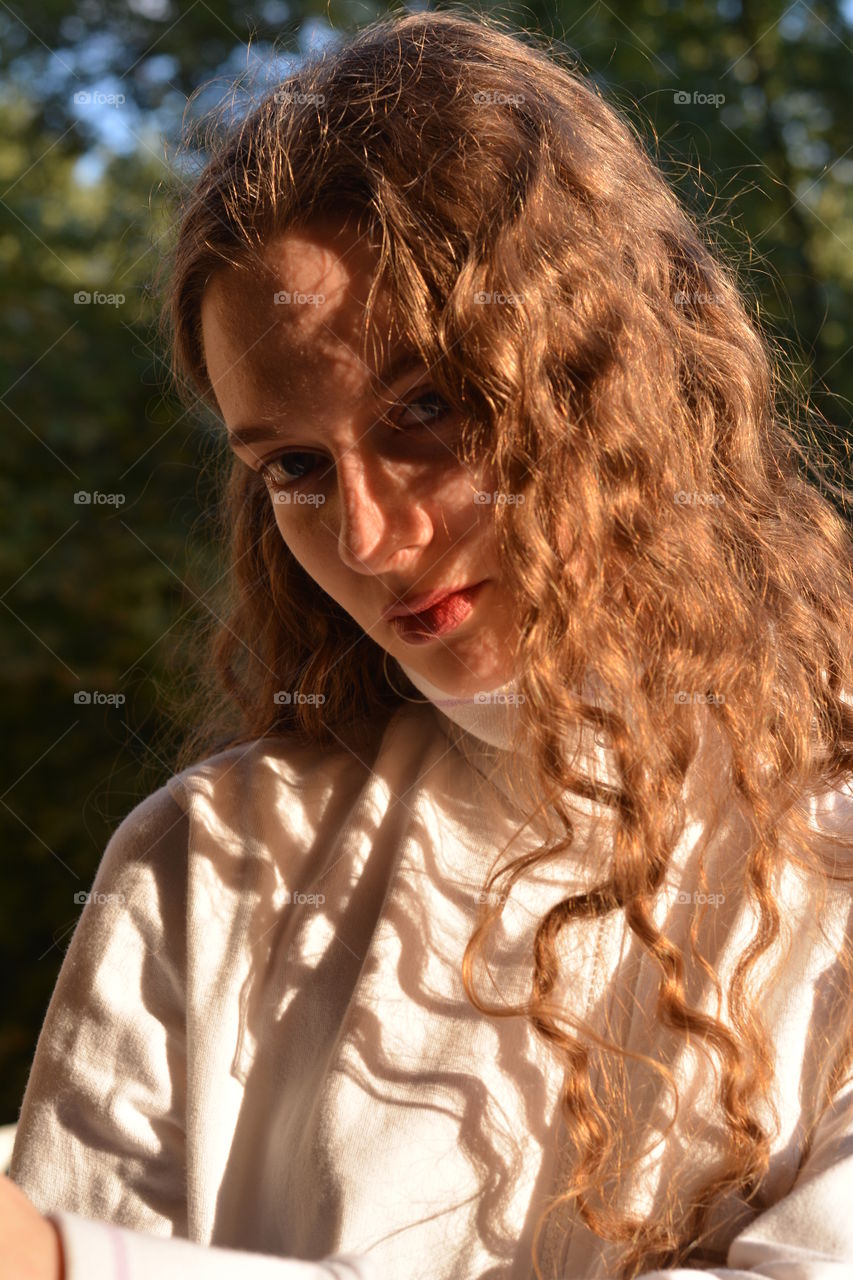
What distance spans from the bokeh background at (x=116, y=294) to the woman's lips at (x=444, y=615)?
1.35m

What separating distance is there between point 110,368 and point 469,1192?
7.92 ft

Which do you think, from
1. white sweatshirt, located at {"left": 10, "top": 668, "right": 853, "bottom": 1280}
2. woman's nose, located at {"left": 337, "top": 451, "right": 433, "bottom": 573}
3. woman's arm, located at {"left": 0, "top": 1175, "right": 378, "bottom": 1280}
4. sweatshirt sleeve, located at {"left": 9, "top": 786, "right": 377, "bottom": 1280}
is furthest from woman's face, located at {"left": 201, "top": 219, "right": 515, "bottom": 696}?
woman's arm, located at {"left": 0, "top": 1175, "right": 378, "bottom": 1280}

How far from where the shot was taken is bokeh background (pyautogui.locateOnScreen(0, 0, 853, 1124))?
8.14 ft

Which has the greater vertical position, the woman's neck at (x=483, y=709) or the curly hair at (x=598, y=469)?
the curly hair at (x=598, y=469)

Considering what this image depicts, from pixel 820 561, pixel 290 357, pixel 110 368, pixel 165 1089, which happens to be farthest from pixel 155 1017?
pixel 110 368

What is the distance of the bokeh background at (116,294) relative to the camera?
248 centimetres

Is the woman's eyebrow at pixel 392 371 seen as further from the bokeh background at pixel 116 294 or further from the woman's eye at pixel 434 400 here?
the bokeh background at pixel 116 294

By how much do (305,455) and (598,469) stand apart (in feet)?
0.80

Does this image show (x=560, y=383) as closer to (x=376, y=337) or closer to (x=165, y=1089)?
(x=376, y=337)

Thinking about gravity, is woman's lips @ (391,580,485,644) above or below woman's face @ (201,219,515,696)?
below

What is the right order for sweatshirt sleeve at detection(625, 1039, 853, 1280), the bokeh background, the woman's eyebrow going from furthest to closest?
1. the bokeh background
2. the woman's eyebrow
3. sweatshirt sleeve at detection(625, 1039, 853, 1280)

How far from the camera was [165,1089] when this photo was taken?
1.07 m

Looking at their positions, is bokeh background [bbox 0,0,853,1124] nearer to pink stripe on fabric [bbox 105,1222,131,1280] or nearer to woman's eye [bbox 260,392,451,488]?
woman's eye [bbox 260,392,451,488]

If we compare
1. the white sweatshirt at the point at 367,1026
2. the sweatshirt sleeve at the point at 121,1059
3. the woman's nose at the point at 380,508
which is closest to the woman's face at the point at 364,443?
the woman's nose at the point at 380,508
